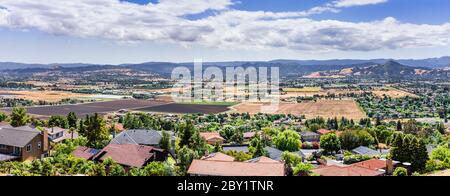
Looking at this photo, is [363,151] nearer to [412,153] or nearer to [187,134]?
[412,153]

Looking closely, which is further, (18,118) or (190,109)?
(190,109)

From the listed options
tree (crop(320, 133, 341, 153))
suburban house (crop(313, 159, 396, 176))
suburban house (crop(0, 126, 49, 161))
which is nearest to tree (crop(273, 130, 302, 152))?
tree (crop(320, 133, 341, 153))

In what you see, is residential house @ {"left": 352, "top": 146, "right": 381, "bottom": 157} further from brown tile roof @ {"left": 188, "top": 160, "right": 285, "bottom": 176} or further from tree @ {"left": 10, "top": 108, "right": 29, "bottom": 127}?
tree @ {"left": 10, "top": 108, "right": 29, "bottom": 127}

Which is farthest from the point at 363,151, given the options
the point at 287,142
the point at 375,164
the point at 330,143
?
the point at 375,164

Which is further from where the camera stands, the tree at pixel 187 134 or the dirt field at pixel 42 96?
the dirt field at pixel 42 96

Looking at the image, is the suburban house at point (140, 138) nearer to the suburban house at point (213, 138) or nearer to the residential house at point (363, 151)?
the suburban house at point (213, 138)

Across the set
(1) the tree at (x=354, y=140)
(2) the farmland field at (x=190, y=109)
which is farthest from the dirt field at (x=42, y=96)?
(1) the tree at (x=354, y=140)
